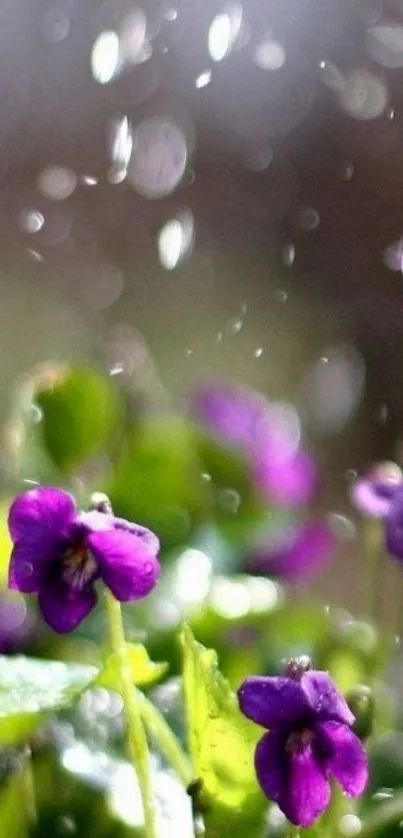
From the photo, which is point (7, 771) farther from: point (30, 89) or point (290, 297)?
point (30, 89)

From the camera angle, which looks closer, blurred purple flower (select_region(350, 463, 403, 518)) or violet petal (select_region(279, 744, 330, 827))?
violet petal (select_region(279, 744, 330, 827))

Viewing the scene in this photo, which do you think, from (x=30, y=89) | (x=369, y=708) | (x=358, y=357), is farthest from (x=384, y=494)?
(x=30, y=89)

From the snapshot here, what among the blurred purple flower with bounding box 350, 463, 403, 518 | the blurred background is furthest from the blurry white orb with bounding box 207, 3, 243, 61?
the blurred purple flower with bounding box 350, 463, 403, 518

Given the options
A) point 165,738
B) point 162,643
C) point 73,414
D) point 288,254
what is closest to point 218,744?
point 165,738

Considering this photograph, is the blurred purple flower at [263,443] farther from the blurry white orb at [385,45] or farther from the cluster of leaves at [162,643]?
the blurry white orb at [385,45]

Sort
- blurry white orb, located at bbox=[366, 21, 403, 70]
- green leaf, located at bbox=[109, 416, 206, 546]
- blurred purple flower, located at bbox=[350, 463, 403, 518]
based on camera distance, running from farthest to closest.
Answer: blurry white orb, located at bbox=[366, 21, 403, 70]
green leaf, located at bbox=[109, 416, 206, 546]
blurred purple flower, located at bbox=[350, 463, 403, 518]

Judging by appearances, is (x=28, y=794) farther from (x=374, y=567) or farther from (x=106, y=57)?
(x=106, y=57)

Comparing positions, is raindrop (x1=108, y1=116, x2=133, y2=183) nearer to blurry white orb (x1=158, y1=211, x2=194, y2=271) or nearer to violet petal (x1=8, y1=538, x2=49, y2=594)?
blurry white orb (x1=158, y1=211, x2=194, y2=271)

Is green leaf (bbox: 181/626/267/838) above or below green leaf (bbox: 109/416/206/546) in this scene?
above
